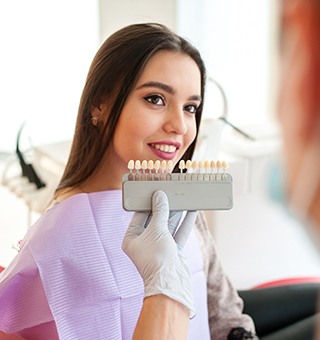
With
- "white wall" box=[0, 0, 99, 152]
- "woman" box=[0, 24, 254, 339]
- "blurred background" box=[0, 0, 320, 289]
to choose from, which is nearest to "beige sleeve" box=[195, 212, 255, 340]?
"woman" box=[0, 24, 254, 339]

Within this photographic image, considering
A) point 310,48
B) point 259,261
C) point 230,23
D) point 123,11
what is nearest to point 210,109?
point 230,23

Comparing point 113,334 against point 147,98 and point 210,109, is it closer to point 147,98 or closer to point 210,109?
point 147,98

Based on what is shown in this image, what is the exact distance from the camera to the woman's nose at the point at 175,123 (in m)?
0.94

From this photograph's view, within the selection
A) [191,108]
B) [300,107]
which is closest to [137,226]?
[191,108]

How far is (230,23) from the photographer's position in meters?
2.61

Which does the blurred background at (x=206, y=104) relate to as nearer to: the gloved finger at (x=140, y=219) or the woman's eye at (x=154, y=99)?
the woman's eye at (x=154, y=99)

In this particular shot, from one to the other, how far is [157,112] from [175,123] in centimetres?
4

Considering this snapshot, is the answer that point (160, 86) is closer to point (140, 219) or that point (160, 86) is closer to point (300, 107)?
point (140, 219)

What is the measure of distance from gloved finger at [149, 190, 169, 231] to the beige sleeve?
38 cm

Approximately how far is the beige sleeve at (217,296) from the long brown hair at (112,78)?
28 centimetres

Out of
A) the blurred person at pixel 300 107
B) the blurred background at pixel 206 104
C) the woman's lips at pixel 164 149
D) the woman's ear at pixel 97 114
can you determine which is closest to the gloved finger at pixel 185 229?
the woman's lips at pixel 164 149

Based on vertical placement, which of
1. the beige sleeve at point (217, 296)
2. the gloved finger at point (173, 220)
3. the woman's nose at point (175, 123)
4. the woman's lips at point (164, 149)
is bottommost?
the beige sleeve at point (217, 296)

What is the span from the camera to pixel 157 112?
945 mm

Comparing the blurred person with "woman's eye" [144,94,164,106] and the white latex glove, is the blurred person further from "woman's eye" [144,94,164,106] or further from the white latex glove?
"woman's eye" [144,94,164,106]
